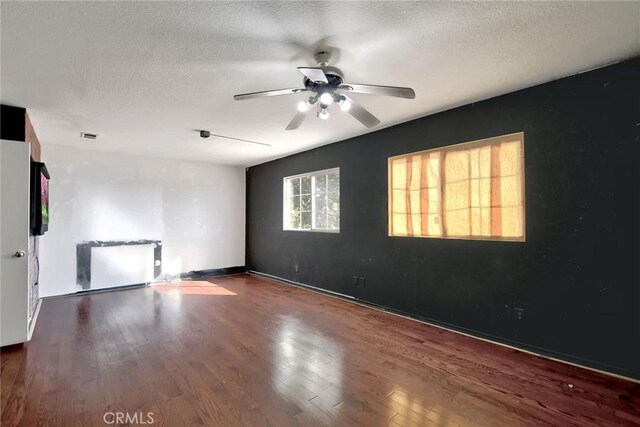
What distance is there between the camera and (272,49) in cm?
205

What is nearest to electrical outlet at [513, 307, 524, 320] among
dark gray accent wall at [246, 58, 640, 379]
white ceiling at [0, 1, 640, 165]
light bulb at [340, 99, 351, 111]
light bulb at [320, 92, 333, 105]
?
dark gray accent wall at [246, 58, 640, 379]

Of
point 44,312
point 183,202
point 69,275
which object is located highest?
point 183,202

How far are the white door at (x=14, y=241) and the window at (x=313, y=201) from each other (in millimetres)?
3622

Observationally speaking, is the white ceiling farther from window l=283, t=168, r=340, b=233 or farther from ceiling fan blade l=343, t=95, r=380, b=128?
window l=283, t=168, r=340, b=233

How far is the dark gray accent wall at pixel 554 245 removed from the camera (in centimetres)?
224

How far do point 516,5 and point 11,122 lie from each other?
14.8 ft

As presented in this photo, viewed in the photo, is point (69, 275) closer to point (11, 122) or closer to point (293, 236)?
point (11, 122)

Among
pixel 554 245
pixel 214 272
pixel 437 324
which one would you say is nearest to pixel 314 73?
pixel 554 245

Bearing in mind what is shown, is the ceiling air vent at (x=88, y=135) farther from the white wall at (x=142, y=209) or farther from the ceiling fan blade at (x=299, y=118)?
the ceiling fan blade at (x=299, y=118)

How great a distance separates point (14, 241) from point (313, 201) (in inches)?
148

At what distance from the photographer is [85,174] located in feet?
16.2

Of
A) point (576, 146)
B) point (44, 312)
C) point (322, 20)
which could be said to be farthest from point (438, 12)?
point (44, 312)

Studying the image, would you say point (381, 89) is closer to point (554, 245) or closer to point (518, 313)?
point (554, 245)

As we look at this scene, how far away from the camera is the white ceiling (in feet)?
5.56
